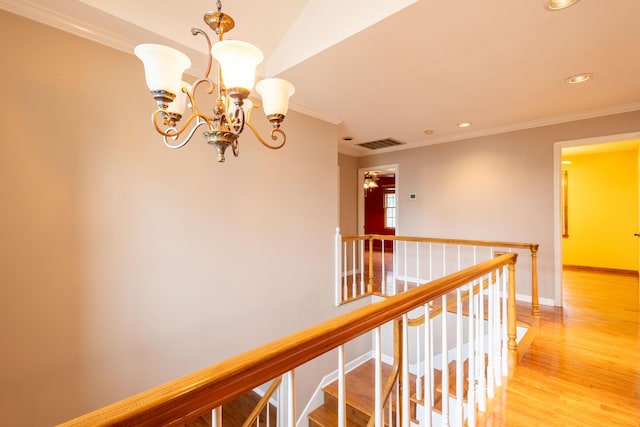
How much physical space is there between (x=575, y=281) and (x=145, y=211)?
6242 millimetres

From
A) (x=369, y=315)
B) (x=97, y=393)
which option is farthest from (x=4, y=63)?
(x=369, y=315)

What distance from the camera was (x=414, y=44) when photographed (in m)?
2.03

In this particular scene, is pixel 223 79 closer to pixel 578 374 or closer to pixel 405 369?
pixel 405 369

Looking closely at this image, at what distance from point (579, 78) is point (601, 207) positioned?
4.17 meters

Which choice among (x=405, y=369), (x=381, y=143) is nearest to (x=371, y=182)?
(x=381, y=143)

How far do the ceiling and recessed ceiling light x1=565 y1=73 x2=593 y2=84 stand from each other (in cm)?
5

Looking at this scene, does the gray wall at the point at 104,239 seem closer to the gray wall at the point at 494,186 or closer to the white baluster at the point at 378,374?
the white baluster at the point at 378,374

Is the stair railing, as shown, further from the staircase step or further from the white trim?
the white trim

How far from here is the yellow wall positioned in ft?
16.5

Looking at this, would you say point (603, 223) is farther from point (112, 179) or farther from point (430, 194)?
point (112, 179)

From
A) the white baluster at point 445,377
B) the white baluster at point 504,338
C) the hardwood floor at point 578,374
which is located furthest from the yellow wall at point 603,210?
the white baluster at point 445,377

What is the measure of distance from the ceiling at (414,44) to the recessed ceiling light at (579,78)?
0.17ft

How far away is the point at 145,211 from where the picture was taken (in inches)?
82.8

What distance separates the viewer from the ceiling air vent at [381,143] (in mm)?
4713
